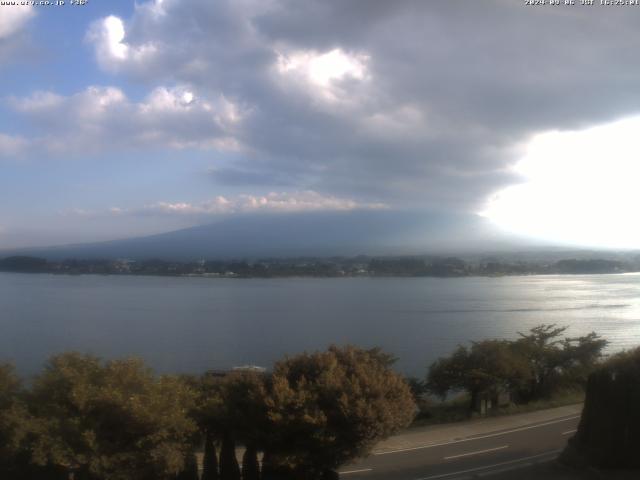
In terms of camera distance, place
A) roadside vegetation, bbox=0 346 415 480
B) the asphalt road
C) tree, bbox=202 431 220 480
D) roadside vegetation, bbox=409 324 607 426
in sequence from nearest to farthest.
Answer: roadside vegetation, bbox=0 346 415 480 → tree, bbox=202 431 220 480 → the asphalt road → roadside vegetation, bbox=409 324 607 426

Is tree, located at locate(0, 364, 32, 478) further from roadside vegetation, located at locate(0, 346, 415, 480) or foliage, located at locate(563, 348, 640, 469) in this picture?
foliage, located at locate(563, 348, 640, 469)

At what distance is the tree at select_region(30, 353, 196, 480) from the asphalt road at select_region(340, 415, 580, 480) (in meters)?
2.84

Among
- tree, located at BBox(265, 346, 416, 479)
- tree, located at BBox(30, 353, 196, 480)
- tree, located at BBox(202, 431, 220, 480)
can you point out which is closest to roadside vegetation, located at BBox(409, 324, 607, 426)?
tree, located at BBox(265, 346, 416, 479)

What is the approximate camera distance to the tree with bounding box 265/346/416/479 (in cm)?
647

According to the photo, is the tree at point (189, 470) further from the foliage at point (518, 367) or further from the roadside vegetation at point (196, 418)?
the foliage at point (518, 367)

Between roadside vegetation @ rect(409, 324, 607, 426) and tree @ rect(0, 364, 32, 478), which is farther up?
tree @ rect(0, 364, 32, 478)

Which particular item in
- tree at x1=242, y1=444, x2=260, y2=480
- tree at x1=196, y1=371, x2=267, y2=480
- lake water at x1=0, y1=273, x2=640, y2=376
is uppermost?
tree at x1=196, y1=371, x2=267, y2=480

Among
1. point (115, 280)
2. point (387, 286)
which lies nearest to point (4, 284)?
point (115, 280)

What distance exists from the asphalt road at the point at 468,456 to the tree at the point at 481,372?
2.60 meters

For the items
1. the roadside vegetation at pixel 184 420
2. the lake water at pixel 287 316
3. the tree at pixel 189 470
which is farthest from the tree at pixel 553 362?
the tree at pixel 189 470

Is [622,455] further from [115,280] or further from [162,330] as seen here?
[115,280]

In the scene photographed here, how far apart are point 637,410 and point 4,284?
5969cm

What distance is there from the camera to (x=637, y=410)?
7.04 metres

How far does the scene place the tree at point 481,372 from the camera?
13406mm
